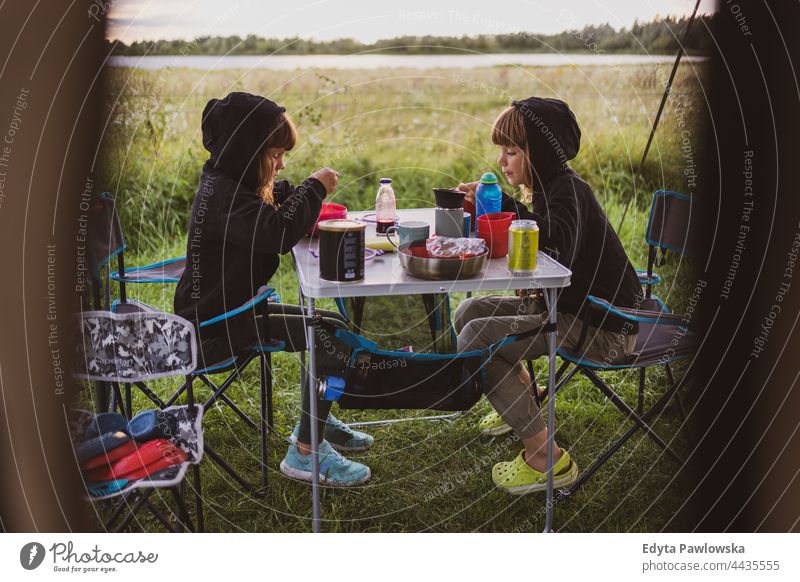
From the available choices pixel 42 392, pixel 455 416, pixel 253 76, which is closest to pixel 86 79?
pixel 42 392

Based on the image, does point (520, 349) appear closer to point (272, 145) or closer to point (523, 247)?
point (523, 247)

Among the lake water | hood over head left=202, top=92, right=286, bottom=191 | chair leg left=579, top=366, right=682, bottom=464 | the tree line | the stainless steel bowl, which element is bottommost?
chair leg left=579, top=366, right=682, bottom=464

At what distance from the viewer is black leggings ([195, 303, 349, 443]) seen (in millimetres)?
2916

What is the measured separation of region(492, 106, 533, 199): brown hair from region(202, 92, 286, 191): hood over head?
878 millimetres

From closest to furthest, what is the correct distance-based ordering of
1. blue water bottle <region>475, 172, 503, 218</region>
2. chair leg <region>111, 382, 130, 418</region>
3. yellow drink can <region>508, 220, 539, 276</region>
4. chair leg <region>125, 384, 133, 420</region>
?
yellow drink can <region>508, 220, 539, 276</region> → blue water bottle <region>475, 172, 503, 218</region> → chair leg <region>111, 382, 130, 418</region> → chair leg <region>125, 384, 133, 420</region>

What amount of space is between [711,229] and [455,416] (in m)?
1.58

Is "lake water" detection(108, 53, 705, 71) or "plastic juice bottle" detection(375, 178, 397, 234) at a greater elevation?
"lake water" detection(108, 53, 705, 71)

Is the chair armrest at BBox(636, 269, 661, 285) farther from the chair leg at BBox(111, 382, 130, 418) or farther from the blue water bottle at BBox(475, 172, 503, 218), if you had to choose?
the chair leg at BBox(111, 382, 130, 418)

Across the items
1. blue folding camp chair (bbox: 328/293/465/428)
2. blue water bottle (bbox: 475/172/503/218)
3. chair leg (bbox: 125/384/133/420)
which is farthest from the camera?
blue folding camp chair (bbox: 328/293/465/428)

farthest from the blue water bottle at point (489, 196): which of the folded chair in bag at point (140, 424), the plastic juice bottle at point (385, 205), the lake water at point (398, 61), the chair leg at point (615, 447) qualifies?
the lake water at point (398, 61)

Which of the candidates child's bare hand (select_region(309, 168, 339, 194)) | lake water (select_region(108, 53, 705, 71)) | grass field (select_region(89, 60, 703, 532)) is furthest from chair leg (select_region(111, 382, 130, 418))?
lake water (select_region(108, 53, 705, 71))

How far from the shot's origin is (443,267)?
9.52ft

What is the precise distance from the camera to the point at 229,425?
406cm
